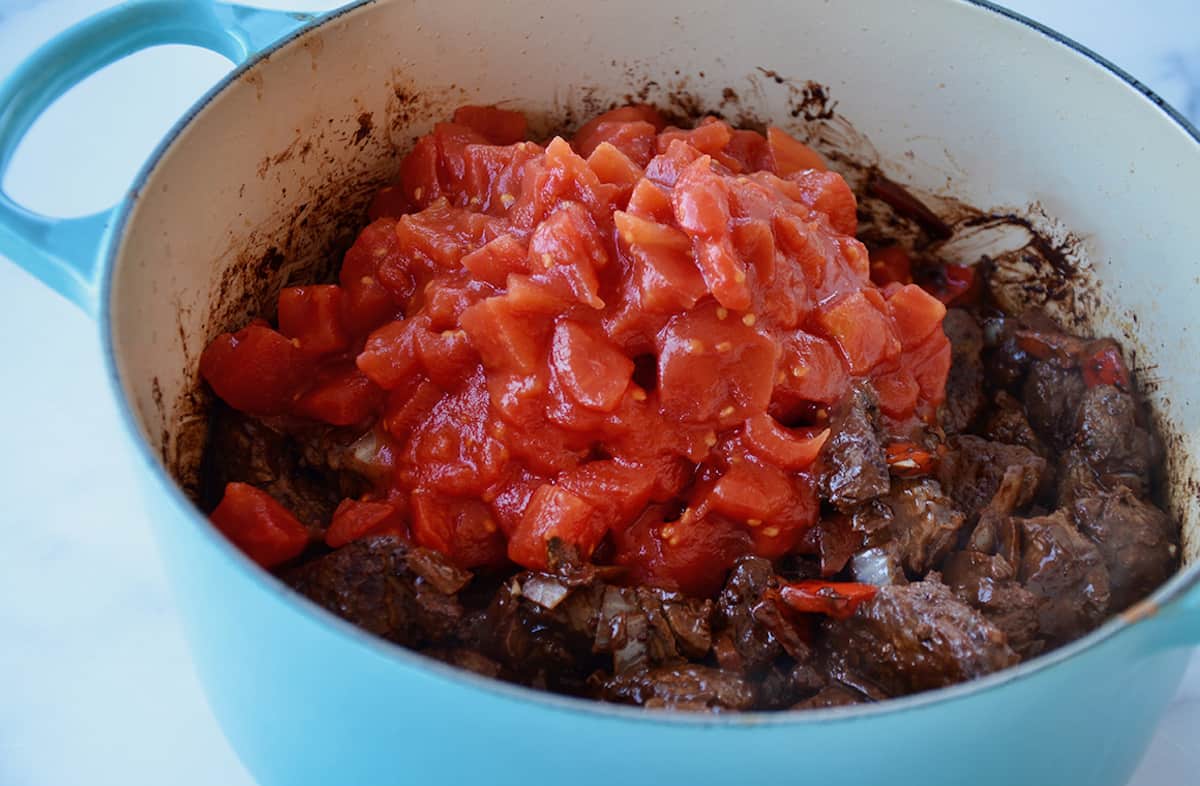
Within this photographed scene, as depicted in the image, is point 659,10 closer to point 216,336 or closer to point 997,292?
point 997,292

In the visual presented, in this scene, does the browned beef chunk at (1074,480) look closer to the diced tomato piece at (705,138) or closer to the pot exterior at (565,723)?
the pot exterior at (565,723)

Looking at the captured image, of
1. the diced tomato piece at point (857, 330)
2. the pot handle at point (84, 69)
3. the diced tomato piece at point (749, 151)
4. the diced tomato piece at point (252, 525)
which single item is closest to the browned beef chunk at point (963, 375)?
the diced tomato piece at point (857, 330)

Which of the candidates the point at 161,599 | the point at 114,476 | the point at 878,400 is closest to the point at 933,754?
the point at 878,400

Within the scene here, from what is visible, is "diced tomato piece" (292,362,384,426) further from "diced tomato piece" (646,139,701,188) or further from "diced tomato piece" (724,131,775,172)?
"diced tomato piece" (724,131,775,172)

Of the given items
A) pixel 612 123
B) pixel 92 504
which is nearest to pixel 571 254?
pixel 612 123

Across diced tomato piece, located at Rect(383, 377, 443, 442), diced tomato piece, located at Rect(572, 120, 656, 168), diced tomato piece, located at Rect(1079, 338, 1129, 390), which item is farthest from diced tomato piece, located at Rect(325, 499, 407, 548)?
diced tomato piece, located at Rect(1079, 338, 1129, 390)
